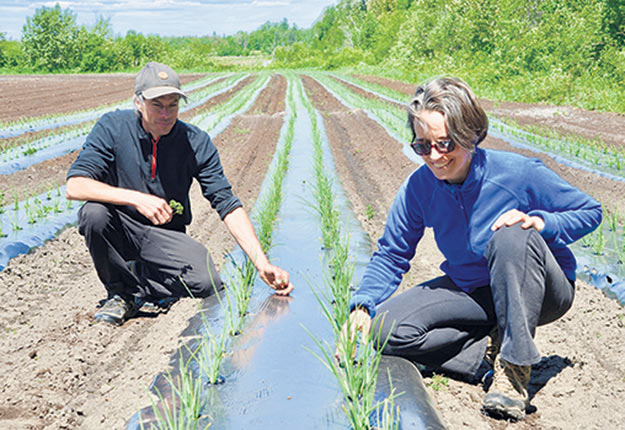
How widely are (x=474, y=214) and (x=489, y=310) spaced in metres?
0.38

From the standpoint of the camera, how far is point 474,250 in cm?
210

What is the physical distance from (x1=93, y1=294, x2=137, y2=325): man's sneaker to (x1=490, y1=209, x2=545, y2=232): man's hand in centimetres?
183

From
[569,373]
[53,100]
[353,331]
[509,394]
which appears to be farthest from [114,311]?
[53,100]

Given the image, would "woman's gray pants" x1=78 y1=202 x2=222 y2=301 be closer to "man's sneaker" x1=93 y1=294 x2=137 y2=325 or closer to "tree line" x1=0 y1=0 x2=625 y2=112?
"man's sneaker" x1=93 y1=294 x2=137 y2=325

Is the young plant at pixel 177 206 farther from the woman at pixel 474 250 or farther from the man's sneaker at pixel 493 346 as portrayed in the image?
the man's sneaker at pixel 493 346

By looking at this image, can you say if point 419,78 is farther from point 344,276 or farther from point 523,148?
point 344,276

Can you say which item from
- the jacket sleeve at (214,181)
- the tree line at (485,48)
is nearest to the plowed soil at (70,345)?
the jacket sleeve at (214,181)

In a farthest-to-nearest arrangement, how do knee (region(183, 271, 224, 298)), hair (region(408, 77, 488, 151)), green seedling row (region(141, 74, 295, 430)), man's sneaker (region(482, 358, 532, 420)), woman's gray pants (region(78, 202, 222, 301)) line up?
knee (region(183, 271, 224, 298)), woman's gray pants (region(78, 202, 222, 301)), man's sneaker (region(482, 358, 532, 420)), hair (region(408, 77, 488, 151)), green seedling row (region(141, 74, 295, 430))

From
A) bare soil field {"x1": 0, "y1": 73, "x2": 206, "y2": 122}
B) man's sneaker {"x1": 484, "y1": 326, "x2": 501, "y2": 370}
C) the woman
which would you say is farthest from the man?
bare soil field {"x1": 0, "y1": 73, "x2": 206, "y2": 122}

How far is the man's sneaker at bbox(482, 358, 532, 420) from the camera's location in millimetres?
1957

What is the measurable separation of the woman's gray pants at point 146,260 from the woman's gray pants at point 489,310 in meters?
1.06

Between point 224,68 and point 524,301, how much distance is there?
1755 inches

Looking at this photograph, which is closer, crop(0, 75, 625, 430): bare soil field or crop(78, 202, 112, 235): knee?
crop(0, 75, 625, 430): bare soil field

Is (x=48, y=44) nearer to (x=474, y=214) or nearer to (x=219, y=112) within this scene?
(x=219, y=112)
